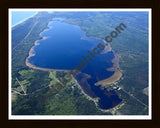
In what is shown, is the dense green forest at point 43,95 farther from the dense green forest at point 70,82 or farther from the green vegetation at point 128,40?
the green vegetation at point 128,40

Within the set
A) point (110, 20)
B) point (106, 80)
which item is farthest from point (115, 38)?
point (106, 80)

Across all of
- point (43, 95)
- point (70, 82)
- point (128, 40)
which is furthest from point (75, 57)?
point (128, 40)

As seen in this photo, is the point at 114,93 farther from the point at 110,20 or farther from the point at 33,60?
the point at 110,20

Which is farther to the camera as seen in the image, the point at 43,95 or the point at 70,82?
the point at 70,82

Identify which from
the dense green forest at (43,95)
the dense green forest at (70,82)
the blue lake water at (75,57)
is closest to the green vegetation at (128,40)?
the dense green forest at (70,82)

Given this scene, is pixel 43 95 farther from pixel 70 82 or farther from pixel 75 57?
pixel 75 57
